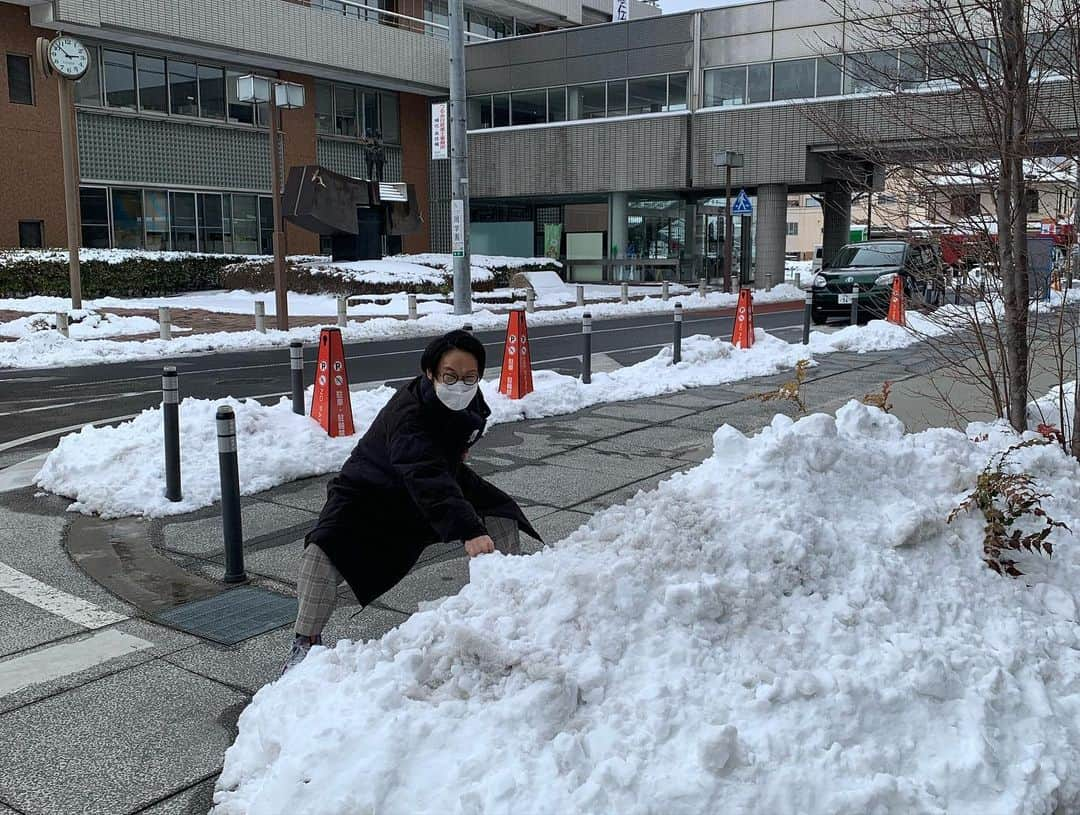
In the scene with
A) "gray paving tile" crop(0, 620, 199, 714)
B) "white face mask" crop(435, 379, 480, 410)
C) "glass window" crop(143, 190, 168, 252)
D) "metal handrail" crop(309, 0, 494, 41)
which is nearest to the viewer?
"white face mask" crop(435, 379, 480, 410)

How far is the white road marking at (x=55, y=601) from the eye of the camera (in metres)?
5.08

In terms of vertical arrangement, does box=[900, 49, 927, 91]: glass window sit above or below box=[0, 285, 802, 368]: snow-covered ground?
above

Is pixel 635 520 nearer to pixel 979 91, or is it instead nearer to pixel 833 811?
pixel 833 811

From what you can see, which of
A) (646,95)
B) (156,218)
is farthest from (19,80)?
(646,95)

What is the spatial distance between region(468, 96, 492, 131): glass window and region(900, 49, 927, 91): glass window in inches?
1470

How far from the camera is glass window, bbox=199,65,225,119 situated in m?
35.5

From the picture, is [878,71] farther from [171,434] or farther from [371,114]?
[371,114]

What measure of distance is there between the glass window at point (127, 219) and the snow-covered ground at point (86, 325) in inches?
473

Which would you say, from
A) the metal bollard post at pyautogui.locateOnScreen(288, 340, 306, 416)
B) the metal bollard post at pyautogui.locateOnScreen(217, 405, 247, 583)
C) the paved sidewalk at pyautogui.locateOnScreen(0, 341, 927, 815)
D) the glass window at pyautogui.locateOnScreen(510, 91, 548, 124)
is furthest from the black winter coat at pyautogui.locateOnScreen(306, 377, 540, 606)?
the glass window at pyautogui.locateOnScreen(510, 91, 548, 124)

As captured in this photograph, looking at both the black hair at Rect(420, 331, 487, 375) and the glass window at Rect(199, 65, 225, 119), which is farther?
the glass window at Rect(199, 65, 225, 119)

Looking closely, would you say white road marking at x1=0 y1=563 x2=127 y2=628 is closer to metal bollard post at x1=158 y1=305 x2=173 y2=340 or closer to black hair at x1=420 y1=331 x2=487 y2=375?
black hair at x1=420 y1=331 x2=487 y2=375

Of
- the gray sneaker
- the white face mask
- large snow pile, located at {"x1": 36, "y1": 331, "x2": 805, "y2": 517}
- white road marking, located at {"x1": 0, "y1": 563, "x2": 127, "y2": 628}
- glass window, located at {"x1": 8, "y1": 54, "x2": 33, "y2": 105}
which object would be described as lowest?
white road marking, located at {"x1": 0, "y1": 563, "x2": 127, "y2": 628}

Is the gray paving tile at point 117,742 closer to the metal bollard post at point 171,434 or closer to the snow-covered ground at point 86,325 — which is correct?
the metal bollard post at point 171,434

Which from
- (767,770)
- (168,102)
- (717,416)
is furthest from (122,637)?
(168,102)
